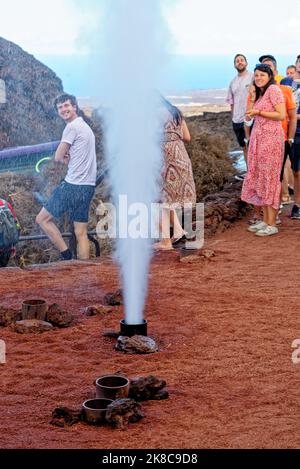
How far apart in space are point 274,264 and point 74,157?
2.36m

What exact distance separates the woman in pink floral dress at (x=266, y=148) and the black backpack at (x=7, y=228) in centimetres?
283

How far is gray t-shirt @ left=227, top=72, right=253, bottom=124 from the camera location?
11.7m

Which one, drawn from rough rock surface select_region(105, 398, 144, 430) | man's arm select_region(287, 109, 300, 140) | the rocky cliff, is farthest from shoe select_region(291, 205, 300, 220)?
the rocky cliff

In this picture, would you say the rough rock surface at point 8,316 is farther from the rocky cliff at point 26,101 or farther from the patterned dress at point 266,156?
the rocky cliff at point 26,101

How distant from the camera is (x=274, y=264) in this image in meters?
8.62

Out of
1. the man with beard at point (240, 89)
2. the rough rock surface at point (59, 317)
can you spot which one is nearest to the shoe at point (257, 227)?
the man with beard at point (240, 89)

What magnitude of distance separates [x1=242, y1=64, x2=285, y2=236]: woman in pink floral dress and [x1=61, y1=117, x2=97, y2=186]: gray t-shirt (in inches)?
71.3

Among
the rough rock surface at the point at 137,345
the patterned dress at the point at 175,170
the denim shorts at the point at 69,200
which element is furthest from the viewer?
the patterned dress at the point at 175,170

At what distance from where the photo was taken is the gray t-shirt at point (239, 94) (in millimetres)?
11727

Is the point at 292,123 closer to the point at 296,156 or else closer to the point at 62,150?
the point at 296,156

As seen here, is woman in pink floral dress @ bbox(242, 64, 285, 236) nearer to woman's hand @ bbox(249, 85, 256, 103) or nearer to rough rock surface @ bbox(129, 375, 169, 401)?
woman's hand @ bbox(249, 85, 256, 103)

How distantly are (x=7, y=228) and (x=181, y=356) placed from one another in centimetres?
345

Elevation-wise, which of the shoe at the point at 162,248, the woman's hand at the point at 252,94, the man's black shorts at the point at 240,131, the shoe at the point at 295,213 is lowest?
the shoe at the point at 162,248

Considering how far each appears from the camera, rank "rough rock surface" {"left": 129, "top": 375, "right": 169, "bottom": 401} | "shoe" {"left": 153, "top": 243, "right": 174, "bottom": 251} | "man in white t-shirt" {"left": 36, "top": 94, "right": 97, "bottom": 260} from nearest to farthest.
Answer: "rough rock surface" {"left": 129, "top": 375, "right": 169, "bottom": 401}, "man in white t-shirt" {"left": 36, "top": 94, "right": 97, "bottom": 260}, "shoe" {"left": 153, "top": 243, "right": 174, "bottom": 251}
